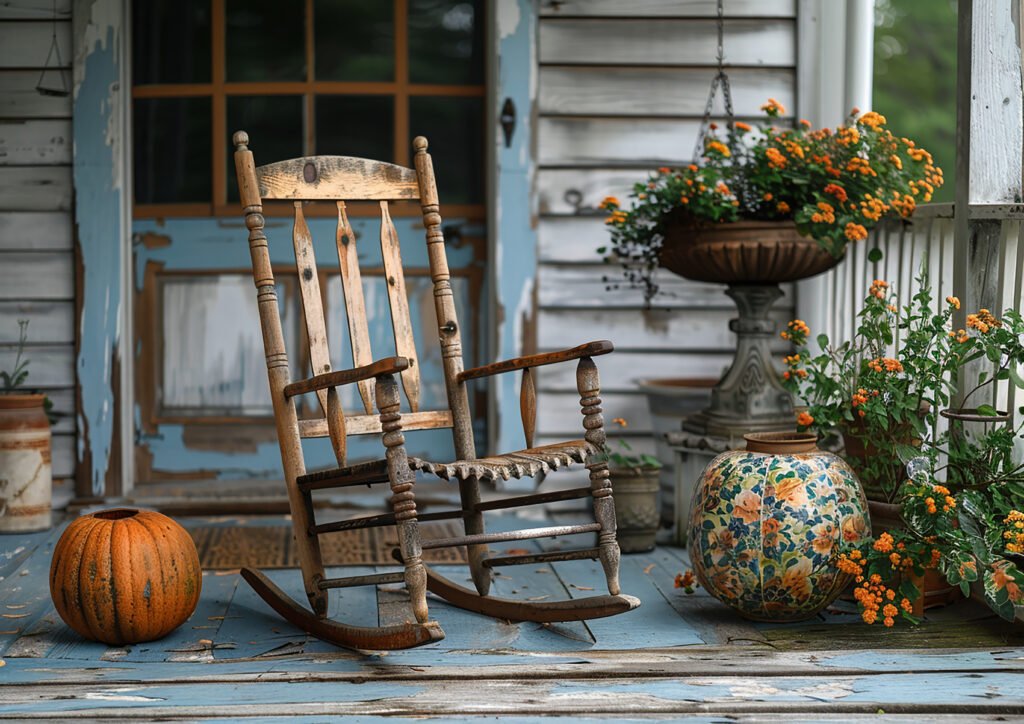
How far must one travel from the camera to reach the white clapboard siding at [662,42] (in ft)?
13.4

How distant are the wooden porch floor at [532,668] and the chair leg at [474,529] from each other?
0.09 m

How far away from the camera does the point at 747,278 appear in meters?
3.53

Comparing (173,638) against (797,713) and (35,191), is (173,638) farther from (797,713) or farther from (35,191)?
(35,191)

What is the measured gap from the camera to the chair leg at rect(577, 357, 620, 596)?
265 centimetres

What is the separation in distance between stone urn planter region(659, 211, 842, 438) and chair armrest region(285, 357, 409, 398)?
1.35 metres

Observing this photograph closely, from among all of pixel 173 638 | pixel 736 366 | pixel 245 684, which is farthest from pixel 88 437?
pixel 736 366

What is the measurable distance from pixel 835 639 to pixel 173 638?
1520mm

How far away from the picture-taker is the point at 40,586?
315cm

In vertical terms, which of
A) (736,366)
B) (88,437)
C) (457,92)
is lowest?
(88,437)

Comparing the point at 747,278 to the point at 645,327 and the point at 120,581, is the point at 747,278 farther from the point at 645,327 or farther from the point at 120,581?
the point at 120,581

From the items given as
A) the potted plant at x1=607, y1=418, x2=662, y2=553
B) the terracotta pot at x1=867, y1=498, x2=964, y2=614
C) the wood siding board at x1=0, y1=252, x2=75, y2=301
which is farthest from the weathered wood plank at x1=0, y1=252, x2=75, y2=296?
→ the terracotta pot at x1=867, y1=498, x2=964, y2=614

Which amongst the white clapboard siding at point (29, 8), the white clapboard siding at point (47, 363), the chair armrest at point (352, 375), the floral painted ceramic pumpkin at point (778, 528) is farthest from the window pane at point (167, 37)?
the floral painted ceramic pumpkin at point (778, 528)

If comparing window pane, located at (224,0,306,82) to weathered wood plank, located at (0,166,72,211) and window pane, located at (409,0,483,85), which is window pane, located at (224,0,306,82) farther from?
weathered wood plank, located at (0,166,72,211)

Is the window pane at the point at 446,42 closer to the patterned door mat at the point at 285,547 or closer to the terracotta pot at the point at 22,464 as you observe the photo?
the patterned door mat at the point at 285,547
